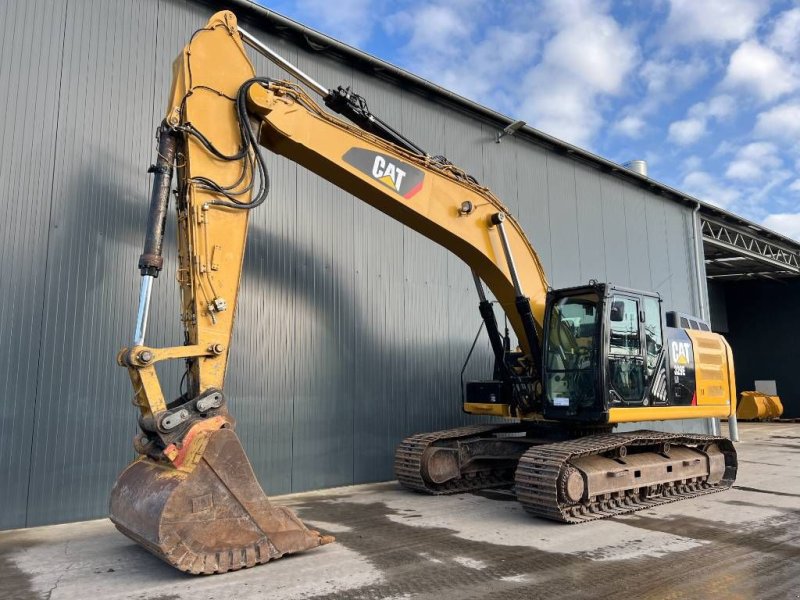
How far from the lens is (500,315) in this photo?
12.4 metres

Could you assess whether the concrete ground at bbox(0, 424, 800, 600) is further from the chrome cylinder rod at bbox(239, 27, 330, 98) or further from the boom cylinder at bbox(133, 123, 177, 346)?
the chrome cylinder rod at bbox(239, 27, 330, 98)

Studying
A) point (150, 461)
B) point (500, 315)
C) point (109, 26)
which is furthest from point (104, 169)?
point (500, 315)

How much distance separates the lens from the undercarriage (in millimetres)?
6691

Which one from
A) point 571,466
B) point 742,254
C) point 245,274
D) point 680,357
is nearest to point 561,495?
point 571,466

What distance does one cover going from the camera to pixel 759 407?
25.0 metres

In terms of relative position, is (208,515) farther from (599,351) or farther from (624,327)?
(624,327)

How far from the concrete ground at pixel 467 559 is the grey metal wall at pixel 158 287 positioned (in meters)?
1.21

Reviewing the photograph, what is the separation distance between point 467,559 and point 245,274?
207 inches

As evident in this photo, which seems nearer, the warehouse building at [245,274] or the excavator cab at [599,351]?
the warehouse building at [245,274]

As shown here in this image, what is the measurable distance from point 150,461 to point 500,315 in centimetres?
844

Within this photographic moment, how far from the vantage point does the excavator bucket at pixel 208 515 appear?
14.8ft

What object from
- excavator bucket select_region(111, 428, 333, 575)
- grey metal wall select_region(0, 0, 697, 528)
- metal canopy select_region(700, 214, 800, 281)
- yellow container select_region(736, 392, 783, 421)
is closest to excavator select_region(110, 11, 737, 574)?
excavator bucket select_region(111, 428, 333, 575)

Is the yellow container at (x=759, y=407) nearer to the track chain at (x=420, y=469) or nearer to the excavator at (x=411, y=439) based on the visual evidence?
the excavator at (x=411, y=439)

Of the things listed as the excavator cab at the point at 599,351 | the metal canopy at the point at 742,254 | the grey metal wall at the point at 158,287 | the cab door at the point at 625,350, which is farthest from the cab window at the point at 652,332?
the metal canopy at the point at 742,254
